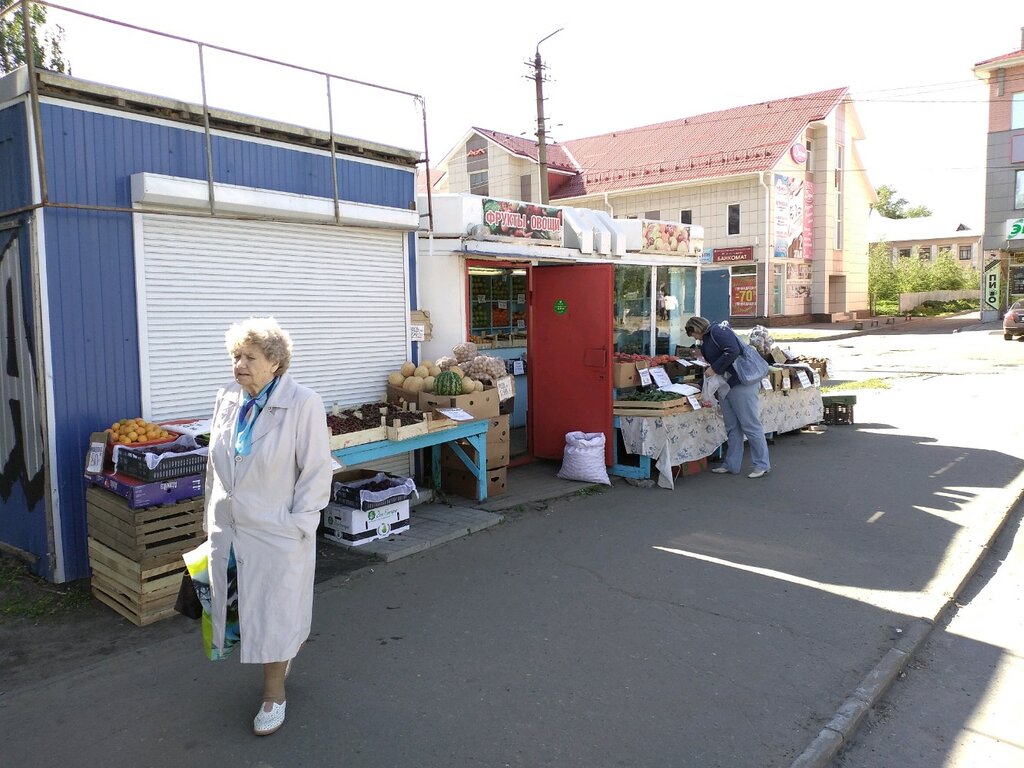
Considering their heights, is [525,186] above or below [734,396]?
above

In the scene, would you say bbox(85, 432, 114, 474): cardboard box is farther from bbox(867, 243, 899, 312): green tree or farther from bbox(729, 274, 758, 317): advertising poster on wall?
bbox(867, 243, 899, 312): green tree

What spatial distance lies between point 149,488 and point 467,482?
11.4 feet

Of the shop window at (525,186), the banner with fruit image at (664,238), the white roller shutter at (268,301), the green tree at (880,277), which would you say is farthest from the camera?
the green tree at (880,277)

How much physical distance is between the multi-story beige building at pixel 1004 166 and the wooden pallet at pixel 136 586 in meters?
38.0

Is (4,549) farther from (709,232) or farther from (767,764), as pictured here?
(709,232)

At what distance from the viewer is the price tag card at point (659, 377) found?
8.97m

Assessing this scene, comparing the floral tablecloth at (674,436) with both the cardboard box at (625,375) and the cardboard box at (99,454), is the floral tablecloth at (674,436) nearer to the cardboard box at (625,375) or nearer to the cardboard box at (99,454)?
the cardboard box at (625,375)

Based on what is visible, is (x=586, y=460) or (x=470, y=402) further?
(x=586, y=460)

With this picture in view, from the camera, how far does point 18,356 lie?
17.9ft

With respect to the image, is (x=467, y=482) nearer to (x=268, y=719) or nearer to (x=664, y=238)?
(x=268, y=719)

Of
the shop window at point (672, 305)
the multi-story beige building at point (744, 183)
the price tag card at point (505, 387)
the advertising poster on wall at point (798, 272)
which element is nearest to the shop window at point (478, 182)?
the multi-story beige building at point (744, 183)

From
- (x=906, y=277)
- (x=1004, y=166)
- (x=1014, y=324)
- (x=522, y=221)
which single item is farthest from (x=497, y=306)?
(x=906, y=277)

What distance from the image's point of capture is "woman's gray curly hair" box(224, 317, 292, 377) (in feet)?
11.2

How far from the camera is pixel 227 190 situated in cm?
606
